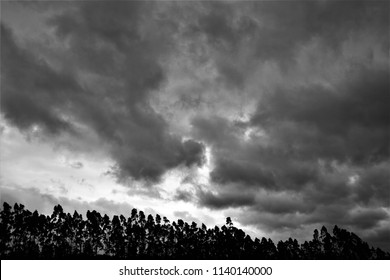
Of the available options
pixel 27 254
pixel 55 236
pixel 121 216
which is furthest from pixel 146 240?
pixel 27 254

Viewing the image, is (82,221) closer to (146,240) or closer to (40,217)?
(40,217)

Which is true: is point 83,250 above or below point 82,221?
below

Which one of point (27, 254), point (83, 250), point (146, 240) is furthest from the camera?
point (146, 240)

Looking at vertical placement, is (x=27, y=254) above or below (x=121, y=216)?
below
